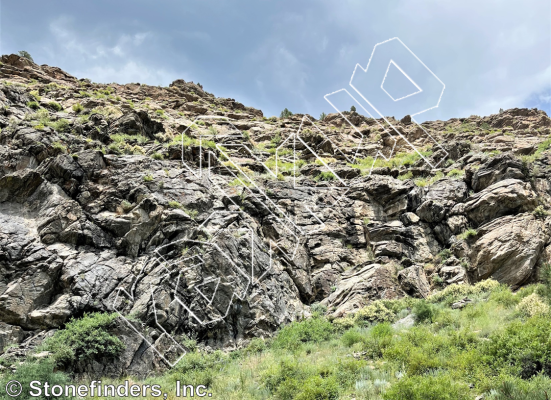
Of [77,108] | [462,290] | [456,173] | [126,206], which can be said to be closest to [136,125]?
[77,108]

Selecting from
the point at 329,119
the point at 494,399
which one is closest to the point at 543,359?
the point at 494,399

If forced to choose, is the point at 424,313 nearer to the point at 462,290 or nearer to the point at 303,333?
the point at 462,290

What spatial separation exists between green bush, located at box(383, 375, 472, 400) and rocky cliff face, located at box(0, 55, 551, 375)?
15.9 ft

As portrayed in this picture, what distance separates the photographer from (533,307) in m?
7.58

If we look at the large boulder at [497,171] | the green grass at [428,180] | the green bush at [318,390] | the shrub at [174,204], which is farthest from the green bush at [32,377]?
the green grass at [428,180]

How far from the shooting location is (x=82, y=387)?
8062 millimetres

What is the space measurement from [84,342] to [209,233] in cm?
538

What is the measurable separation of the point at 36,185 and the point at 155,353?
847cm

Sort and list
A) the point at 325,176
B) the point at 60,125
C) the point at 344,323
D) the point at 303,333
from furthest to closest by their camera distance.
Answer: the point at 325,176 → the point at 60,125 → the point at 344,323 → the point at 303,333

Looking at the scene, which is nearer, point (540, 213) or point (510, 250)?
point (510, 250)

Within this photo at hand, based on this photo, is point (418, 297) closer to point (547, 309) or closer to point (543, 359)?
point (547, 309)

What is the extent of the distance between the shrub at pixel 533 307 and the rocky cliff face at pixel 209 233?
347 centimetres

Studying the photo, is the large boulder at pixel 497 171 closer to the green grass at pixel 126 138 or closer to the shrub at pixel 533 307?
the shrub at pixel 533 307

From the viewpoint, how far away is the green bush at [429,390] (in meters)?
4.73
